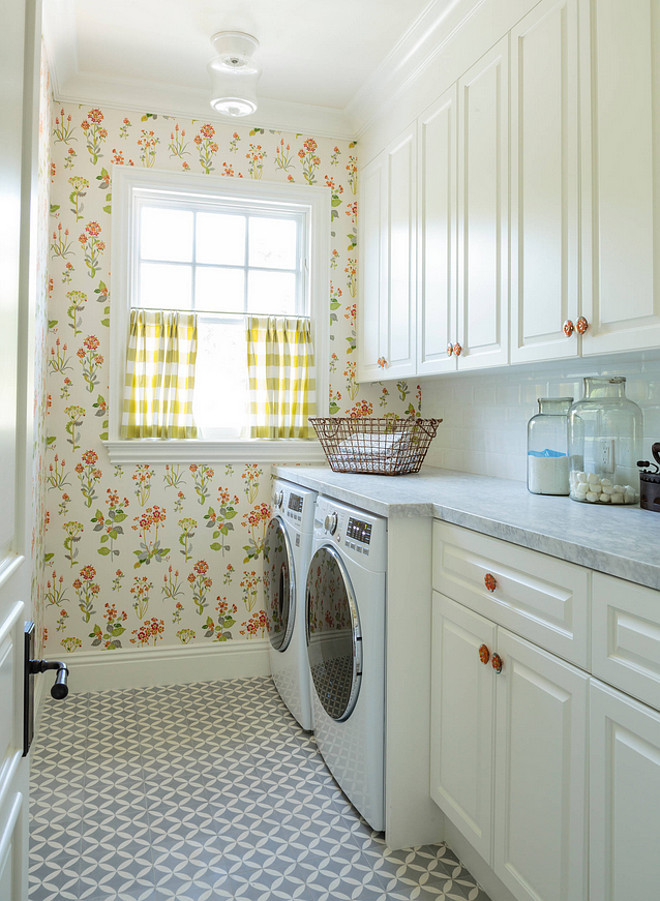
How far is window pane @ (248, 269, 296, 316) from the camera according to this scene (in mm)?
3113

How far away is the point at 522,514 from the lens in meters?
1.56

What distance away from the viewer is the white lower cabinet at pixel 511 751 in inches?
47.5

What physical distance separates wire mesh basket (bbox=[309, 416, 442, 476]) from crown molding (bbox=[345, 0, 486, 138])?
1.34 metres

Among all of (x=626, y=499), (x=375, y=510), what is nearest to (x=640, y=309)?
(x=626, y=499)

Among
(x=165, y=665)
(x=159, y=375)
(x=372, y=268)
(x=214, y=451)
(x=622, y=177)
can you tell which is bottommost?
(x=165, y=665)

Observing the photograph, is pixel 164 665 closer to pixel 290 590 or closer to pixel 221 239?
pixel 290 590

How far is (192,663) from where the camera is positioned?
2.95 m

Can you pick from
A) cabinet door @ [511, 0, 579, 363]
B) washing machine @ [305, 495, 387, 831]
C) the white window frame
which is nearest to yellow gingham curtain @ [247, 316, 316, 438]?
the white window frame

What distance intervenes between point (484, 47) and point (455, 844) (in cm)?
235

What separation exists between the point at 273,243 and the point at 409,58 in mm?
1020

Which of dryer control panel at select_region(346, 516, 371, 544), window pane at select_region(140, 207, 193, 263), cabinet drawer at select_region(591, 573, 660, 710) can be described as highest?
window pane at select_region(140, 207, 193, 263)

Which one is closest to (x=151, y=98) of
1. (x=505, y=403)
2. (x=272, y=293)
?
(x=272, y=293)

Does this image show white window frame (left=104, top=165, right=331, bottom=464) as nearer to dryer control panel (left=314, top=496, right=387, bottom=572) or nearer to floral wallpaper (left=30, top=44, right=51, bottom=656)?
floral wallpaper (left=30, top=44, right=51, bottom=656)

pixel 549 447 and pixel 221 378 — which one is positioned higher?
pixel 221 378
